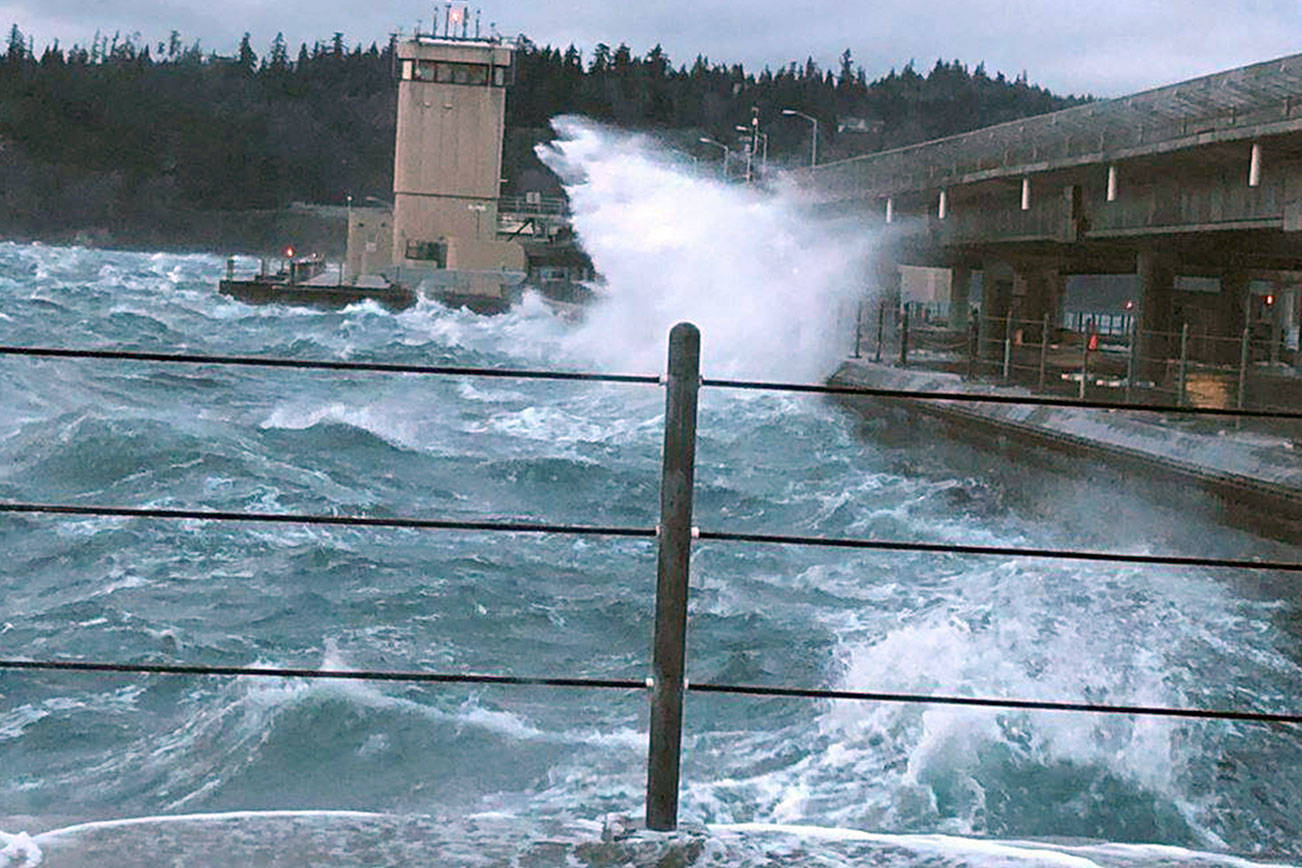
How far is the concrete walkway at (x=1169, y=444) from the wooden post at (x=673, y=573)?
20883 millimetres

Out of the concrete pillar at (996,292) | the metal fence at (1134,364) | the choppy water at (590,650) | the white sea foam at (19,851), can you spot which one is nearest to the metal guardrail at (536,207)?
the concrete pillar at (996,292)

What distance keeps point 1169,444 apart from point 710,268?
133ft

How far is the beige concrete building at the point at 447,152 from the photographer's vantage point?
10256cm

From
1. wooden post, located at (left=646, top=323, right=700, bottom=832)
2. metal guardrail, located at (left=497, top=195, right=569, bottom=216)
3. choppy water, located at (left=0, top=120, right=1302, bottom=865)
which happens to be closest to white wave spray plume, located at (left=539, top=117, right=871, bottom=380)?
choppy water, located at (left=0, top=120, right=1302, bottom=865)

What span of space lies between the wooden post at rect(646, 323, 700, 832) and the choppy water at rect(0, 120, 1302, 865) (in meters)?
0.19

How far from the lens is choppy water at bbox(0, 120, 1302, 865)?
12.6 meters

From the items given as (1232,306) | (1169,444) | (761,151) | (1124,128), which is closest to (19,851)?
(1169,444)

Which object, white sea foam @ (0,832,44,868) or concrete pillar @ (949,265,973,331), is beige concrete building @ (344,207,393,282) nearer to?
concrete pillar @ (949,265,973,331)

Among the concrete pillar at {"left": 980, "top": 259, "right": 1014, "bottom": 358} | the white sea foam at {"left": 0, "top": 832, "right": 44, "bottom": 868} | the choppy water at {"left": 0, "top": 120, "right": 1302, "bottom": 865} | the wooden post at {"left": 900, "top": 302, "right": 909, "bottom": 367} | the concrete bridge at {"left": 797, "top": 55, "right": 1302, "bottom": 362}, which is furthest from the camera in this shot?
the concrete pillar at {"left": 980, "top": 259, "right": 1014, "bottom": 358}

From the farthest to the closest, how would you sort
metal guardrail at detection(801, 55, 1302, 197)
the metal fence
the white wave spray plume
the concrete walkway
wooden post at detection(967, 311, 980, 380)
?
the white wave spray plume < wooden post at detection(967, 311, 980, 380) < the metal fence < metal guardrail at detection(801, 55, 1302, 197) < the concrete walkway

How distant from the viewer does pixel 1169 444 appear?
28.4m

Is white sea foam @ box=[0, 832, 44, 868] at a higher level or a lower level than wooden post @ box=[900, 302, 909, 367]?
lower

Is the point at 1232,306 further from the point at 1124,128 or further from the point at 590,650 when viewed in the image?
the point at 590,650

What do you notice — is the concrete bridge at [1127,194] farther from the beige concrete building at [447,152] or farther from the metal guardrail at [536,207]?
the metal guardrail at [536,207]
